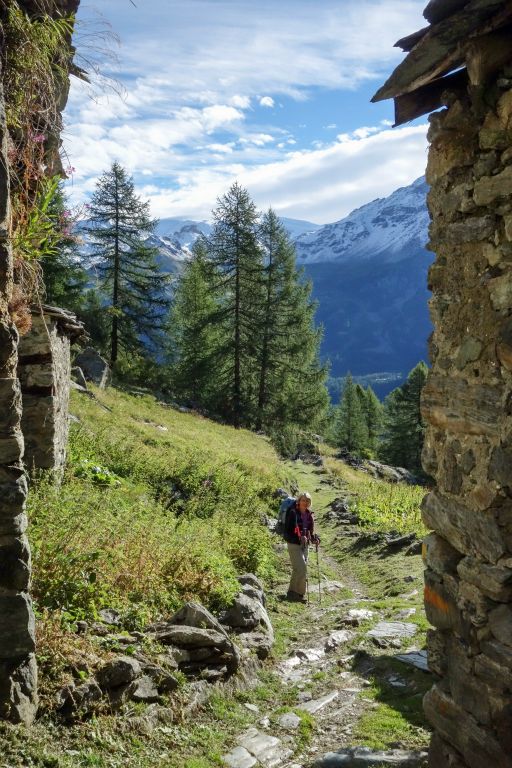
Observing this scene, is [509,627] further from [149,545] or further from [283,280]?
[283,280]

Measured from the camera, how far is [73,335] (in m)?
12.2

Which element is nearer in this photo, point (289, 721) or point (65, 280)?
point (289, 721)

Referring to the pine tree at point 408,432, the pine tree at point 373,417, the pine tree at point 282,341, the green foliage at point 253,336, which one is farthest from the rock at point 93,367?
the pine tree at point 373,417

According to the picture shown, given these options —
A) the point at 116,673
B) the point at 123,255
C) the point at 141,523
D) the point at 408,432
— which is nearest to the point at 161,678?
the point at 116,673

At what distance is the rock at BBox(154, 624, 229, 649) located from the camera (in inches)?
253

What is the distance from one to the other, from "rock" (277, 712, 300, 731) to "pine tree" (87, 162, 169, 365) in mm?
27922

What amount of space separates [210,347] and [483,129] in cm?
3441

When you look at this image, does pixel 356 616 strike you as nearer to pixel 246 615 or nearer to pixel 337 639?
pixel 337 639

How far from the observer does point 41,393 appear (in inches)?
391

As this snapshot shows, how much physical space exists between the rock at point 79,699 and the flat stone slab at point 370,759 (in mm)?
1976

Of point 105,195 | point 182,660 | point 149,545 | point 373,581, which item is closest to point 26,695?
point 182,660

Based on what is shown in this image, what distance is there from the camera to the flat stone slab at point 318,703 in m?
6.20

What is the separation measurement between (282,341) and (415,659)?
29.8 metres

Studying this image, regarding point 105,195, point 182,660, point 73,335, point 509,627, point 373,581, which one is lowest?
point 373,581
